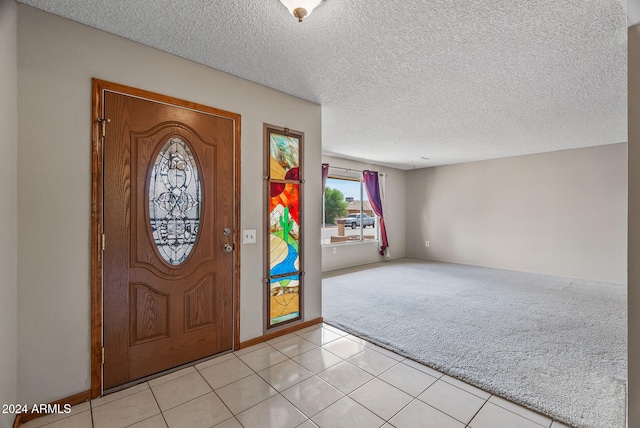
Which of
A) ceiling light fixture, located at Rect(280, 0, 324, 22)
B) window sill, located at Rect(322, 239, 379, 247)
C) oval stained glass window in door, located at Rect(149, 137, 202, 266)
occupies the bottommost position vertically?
window sill, located at Rect(322, 239, 379, 247)

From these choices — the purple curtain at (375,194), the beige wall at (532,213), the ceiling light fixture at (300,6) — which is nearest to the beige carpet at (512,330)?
the beige wall at (532,213)

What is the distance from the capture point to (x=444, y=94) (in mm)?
2992

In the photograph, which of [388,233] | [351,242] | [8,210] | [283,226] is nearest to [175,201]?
[8,210]

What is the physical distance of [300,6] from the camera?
162cm

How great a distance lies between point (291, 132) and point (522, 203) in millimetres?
5329

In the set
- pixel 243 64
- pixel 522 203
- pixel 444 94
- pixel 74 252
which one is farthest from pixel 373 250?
pixel 74 252

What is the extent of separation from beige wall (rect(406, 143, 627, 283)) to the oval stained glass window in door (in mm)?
6181

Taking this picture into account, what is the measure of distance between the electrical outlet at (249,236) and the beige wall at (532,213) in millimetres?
5673

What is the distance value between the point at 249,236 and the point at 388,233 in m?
5.24

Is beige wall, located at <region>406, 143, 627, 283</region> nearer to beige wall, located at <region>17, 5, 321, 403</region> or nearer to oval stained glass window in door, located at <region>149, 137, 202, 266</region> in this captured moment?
oval stained glass window in door, located at <region>149, 137, 202, 266</region>

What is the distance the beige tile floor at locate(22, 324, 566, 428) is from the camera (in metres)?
1.72

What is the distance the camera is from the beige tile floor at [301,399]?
1.72 metres

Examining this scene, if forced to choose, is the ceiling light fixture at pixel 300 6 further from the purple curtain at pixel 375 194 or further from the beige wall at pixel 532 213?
the beige wall at pixel 532 213
